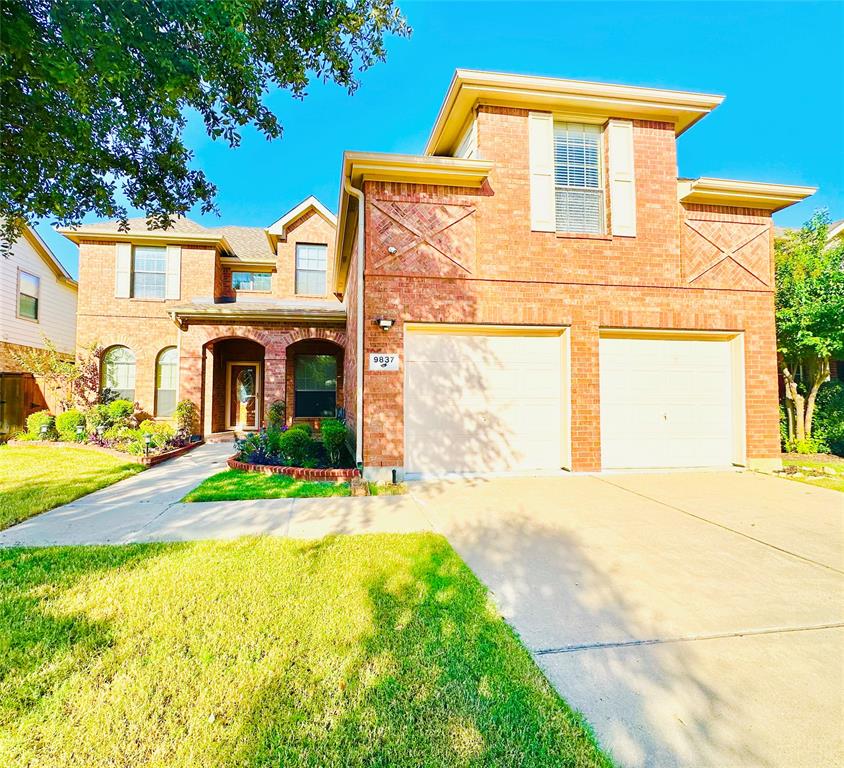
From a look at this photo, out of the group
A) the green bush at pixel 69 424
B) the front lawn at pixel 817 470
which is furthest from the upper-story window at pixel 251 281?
the front lawn at pixel 817 470

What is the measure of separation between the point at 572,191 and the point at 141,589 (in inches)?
329

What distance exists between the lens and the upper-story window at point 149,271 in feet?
41.9

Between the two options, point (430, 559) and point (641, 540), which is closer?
point (430, 559)

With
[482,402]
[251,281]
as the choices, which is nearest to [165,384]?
[251,281]

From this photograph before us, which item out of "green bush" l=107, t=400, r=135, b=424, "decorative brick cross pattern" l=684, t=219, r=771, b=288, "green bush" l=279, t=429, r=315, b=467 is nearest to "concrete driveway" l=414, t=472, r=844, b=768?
"green bush" l=279, t=429, r=315, b=467

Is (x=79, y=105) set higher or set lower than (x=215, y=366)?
higher

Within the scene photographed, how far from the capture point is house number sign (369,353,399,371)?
21.0ft

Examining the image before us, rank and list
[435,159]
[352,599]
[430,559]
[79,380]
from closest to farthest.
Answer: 1. [352,599]
2. [430,559]
3. [435,159]
4. [79,380]

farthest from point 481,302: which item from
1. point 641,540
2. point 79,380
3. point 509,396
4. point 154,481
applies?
point 79,380

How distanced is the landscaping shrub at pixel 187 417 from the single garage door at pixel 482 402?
782cm

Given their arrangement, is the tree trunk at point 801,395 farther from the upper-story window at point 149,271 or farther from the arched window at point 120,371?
the arched window at point 120,371

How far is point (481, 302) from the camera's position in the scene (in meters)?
6.74

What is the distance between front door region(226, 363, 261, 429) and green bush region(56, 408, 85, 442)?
13.1ft

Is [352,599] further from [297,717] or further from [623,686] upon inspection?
[623,686]
